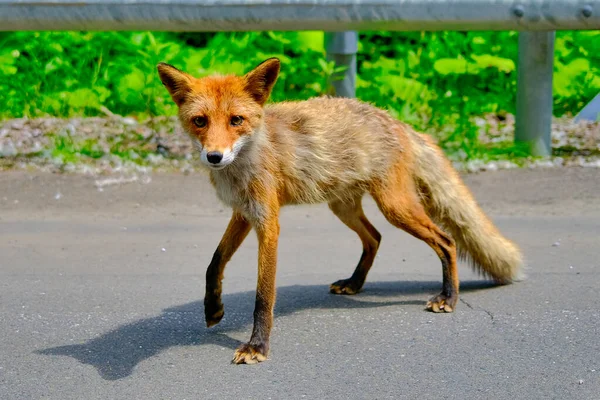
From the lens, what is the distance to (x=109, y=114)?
9.70 metres

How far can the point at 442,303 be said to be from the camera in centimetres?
548

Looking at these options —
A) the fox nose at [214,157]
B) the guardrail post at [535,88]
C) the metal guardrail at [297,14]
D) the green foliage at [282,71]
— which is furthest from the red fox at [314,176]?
the green foliage at [282,71]

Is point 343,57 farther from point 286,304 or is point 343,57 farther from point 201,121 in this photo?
point 201,121

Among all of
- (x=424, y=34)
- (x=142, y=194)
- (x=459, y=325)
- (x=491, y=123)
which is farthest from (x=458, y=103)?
(x=459, y=325)

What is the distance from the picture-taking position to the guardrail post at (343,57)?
28.9ft

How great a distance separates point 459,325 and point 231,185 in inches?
61.9

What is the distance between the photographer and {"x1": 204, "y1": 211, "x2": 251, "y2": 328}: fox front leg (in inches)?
204

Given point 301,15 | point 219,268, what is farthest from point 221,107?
point 301,15

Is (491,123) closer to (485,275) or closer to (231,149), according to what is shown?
(485,275)

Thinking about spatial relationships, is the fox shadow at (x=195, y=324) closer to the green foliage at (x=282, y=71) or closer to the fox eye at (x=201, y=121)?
the fox eye at (x=201, y=121)

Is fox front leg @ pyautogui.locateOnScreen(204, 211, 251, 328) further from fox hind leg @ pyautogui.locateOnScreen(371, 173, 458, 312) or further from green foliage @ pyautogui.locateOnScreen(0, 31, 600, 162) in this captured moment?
green foliage @ pyautogui.locateOnScreen(0, 31, 600, 162)

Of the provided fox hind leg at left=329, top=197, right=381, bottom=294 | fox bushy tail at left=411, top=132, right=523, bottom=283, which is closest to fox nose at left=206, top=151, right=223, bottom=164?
fox hind leg at left=329, top=197, right=381, bottom=294

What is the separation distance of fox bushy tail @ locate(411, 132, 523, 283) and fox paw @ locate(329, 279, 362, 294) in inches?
27.7

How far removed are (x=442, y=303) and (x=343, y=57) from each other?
3995mm
